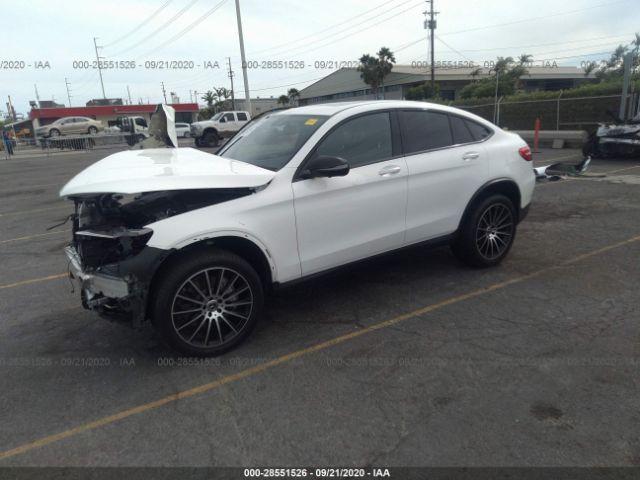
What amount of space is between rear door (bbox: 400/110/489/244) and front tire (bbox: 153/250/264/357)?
167cm

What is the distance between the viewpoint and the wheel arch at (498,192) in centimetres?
471

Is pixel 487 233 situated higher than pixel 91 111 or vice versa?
pixel 91 111

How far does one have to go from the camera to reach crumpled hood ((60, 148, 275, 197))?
3094 mm

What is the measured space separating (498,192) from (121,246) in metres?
3.76

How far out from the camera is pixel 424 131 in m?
4.48

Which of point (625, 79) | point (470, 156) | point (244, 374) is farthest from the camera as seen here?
point (625, 79)

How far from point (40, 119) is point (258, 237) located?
69.5 metres

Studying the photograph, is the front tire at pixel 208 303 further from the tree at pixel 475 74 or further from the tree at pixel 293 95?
the tree at pixel 293 95

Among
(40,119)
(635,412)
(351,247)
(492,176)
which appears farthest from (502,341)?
(40,119)

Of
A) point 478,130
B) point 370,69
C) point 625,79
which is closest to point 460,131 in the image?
point 478,130

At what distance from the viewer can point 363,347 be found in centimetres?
355

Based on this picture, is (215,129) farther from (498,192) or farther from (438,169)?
(438,169)

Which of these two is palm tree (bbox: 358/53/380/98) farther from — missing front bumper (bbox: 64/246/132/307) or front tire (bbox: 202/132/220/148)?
missing front bumper (bbox: 64/246/132/307)

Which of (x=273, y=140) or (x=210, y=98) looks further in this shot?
(x=210, y=98)
